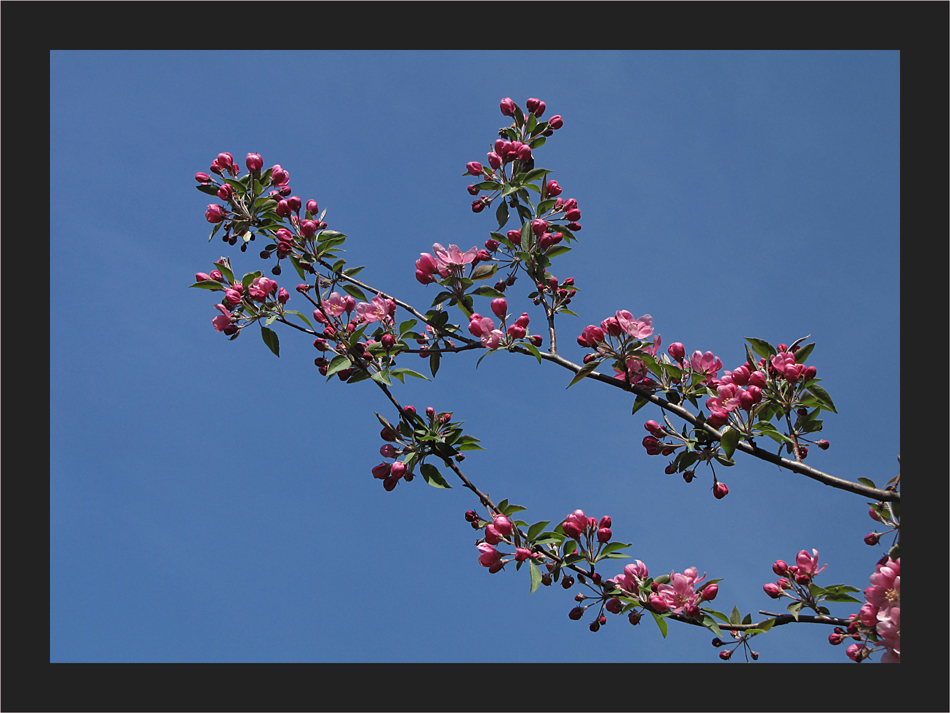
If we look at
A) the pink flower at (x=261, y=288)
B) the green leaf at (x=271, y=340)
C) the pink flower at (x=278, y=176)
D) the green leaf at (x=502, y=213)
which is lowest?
the green leaf at (x=271, y=340)

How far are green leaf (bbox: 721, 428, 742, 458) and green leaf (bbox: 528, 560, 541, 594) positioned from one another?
100 centimetres

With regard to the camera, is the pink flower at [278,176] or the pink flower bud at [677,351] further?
the pink flower at [278,176]

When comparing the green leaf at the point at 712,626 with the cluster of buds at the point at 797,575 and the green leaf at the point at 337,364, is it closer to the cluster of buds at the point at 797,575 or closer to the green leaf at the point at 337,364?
the cluster of buds at the point at 797,575

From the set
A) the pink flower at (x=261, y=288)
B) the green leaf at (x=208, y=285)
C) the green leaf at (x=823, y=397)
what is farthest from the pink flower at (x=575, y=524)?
the green leaf at (x=208, y=285)

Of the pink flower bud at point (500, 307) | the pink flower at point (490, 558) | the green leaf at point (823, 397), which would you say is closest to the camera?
the green leaf at point (823, 397)

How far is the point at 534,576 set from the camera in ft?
9.08

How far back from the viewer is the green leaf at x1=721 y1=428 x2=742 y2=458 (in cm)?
258

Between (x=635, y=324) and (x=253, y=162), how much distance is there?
7.99 ft

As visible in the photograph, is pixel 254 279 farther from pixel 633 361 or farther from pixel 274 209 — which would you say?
pixel 633 361

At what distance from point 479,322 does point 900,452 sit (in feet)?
5.96

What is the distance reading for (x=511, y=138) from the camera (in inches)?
146

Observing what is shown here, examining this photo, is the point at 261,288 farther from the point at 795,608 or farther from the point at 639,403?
the point at 795,608

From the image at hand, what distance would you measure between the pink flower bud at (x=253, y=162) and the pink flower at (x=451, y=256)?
1289 millimetres

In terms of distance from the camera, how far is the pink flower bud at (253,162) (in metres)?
3.62
